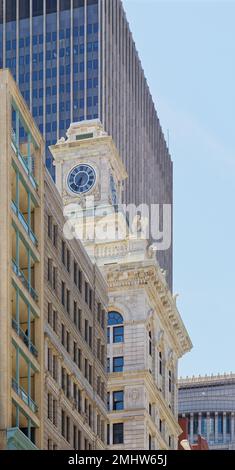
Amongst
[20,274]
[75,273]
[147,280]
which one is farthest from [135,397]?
[20,274]

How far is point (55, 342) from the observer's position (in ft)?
326

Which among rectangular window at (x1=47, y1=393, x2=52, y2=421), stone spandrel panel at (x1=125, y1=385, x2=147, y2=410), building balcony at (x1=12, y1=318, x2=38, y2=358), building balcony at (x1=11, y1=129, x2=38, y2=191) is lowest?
rectangular window at (x1=47, y1=393, x2=52, y2=421)

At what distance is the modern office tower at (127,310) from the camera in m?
146

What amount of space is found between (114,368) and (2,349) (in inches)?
2472

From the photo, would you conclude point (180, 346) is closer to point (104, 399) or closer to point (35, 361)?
point (104, 399)

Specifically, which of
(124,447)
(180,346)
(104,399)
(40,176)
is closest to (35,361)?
(40,176)

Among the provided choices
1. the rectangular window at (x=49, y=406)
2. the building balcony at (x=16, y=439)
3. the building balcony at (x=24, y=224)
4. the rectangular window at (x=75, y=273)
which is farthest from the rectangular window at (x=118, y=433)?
the building balcony at (x=16, y=439)

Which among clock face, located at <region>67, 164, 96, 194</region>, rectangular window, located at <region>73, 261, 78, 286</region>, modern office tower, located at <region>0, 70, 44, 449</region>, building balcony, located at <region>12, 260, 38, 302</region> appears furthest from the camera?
clock face, located at <region>67, 164, 96, 194</region>

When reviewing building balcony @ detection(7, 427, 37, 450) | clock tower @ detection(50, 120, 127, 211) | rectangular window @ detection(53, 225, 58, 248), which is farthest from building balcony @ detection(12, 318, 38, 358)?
clock tower @ detection(50, 120, 127, 211)

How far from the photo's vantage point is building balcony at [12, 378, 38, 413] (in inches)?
3440

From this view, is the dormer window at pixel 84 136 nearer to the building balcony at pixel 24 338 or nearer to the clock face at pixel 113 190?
the clock face at pixel 113 190

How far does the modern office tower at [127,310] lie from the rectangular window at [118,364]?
0.09m

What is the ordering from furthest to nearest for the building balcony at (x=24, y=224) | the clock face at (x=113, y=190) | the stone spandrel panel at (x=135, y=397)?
the clock face at (x=113, y=190), the stone spandrel panel at (x=135, y=397), the building balcony at (x=24, y=224)

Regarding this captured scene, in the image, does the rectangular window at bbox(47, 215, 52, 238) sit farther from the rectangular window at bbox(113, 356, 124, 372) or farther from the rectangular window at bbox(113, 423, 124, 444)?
the rectangular window at bbox(113, 356, 124, 372)
